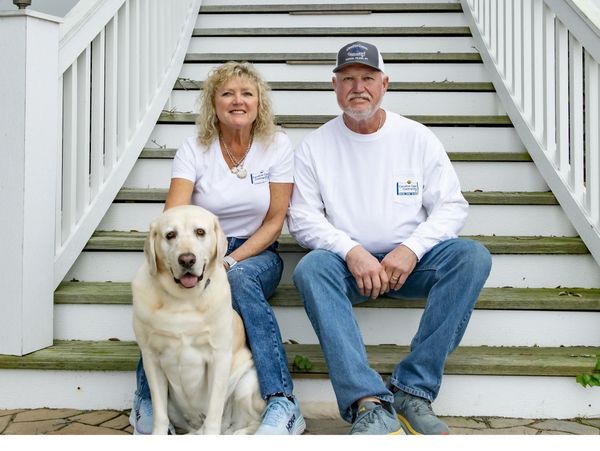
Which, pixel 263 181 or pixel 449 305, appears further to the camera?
pixel 263 181

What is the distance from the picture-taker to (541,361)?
8.31 feet

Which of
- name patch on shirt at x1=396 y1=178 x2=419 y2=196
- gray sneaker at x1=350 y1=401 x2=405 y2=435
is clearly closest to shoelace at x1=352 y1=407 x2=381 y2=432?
gray sneaker at x1=350 y1=401 x2=405 y2=435

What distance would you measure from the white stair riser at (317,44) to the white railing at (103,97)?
1.54 ft

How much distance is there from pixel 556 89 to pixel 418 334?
1.57 m

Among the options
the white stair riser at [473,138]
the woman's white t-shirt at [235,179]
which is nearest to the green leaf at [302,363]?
the woman's white t-shirt at [235,179]

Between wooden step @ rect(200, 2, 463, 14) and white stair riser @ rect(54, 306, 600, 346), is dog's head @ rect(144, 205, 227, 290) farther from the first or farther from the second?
wooden step @ rect(200, 2, 463, 14)

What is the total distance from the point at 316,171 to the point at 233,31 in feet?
7.34

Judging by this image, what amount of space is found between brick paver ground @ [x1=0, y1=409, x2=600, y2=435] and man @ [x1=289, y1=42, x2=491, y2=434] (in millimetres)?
217

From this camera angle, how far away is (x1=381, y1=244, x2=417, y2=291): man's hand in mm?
2445

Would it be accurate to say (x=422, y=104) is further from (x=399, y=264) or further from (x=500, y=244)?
(x=399, y=264)

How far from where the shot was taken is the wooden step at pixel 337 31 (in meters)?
4.52

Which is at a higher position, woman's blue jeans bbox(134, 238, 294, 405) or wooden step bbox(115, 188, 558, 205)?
wooden step bbox(115, 188, 558, 205)
